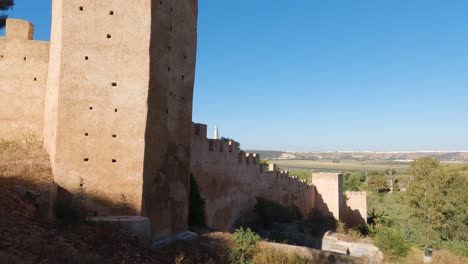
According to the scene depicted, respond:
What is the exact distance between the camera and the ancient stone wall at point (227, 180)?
13.2 meters

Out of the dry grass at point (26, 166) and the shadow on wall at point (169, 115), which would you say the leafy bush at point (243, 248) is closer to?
the shadow on wall at point (169, 115)

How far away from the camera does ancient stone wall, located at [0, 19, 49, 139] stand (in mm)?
10242

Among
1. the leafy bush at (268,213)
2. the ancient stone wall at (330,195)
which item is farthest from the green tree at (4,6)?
the ancient stone wall at (330,195)

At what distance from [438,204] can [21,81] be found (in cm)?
3299

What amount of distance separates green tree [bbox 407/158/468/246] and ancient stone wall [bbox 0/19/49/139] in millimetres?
30986

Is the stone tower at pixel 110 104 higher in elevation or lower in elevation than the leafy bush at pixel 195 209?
higher

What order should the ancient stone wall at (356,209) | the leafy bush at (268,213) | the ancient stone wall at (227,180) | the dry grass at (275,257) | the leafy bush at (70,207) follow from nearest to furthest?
the leafy bush at (70,207)
the dry grass at (275,257)
the ancient stone wall at (227,180)
the leafy bush at (268,213)
the ancient stone wall at (356,209)

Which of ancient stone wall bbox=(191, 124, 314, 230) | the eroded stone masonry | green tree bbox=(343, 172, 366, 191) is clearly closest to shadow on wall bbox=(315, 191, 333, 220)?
ancient stone wall bbox=(191, 124, 314, 230)

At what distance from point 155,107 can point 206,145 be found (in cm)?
575

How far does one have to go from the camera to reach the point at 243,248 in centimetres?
767

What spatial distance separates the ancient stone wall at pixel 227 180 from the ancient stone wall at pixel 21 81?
532 cm

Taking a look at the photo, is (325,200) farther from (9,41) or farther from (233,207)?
(9,41)

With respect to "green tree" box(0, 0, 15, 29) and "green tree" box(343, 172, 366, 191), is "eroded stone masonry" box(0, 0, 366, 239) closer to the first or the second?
"green tree" box(0, 0, 15, 29)

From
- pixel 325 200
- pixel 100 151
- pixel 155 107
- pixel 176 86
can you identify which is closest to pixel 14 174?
pixel 100 151
